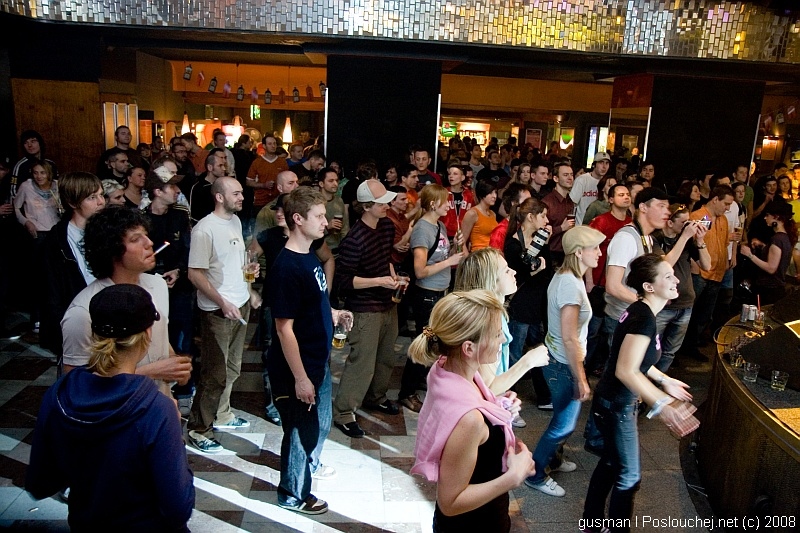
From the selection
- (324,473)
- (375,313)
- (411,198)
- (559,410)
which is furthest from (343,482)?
(411,198)

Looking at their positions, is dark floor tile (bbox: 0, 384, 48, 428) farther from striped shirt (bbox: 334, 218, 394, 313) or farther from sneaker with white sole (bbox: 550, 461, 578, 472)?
sneaker with white sole (bbox: 550, 461, 578, 472)

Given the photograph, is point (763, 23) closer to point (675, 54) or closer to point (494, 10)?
point (675, 54)

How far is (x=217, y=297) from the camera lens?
4.20 meters

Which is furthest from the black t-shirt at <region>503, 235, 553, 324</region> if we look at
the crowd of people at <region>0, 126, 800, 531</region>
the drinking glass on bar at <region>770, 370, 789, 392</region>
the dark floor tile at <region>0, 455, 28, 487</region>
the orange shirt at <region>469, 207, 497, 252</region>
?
the dark floor tile at <region>0, 455, 28, 487</region>

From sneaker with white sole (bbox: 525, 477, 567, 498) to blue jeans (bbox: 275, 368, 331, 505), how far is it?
1.44 meters

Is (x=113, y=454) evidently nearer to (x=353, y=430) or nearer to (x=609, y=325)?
(x=353, y=430)

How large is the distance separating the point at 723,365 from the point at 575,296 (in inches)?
45.6

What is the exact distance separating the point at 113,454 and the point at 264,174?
24.8 feet

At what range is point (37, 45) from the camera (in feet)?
31.4

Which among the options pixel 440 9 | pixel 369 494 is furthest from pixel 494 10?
pixel 369 494

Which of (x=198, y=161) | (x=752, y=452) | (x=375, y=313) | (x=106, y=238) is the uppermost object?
(x=106, y=238)

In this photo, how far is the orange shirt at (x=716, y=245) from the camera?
6.42 meters

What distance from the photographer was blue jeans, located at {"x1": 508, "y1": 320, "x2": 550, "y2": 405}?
5164mm

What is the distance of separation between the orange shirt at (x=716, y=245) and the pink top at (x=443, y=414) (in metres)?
4.95
